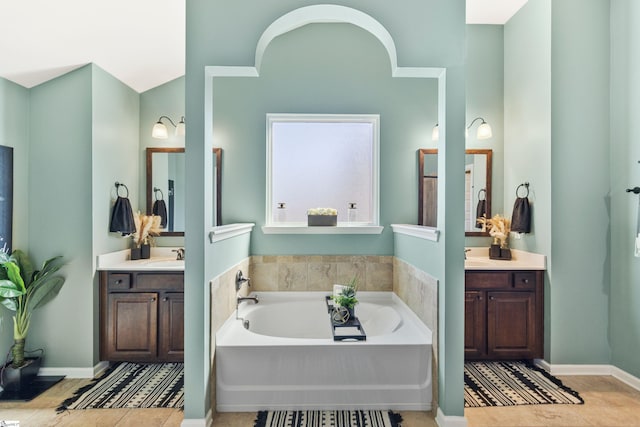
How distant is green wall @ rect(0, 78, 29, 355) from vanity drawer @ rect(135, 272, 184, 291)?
920 millimetres

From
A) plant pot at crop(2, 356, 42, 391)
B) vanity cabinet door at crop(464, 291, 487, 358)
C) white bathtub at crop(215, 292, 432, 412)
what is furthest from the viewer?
vanity cabinet door at crop(464, 291, 487, 358)

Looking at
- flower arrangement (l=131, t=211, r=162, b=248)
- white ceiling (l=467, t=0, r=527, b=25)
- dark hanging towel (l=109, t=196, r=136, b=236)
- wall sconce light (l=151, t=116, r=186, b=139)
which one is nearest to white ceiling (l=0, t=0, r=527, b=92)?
white ceiling (l=467, t=0, r=527, b=25)

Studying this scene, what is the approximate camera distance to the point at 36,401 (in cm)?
266

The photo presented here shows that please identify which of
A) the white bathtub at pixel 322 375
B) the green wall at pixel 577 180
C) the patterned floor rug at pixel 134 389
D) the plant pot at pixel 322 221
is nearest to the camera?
the white bathtub at pixel 322 375

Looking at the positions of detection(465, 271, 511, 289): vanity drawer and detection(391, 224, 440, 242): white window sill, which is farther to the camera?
detection(465, 271, 511, 289): vanity drawer

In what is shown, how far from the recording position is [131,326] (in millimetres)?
3205

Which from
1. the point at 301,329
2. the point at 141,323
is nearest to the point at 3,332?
the point at 141,323

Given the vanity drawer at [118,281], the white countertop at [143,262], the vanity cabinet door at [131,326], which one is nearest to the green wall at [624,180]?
the white countertop at [143,262]

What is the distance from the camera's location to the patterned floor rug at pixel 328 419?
235 centimetres

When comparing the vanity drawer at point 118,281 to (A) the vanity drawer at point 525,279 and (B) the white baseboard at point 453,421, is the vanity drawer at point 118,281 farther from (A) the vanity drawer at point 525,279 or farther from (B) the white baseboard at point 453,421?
(A) the vanity drawer at point 525,279

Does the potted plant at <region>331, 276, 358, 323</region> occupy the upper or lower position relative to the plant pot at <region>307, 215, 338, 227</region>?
lower

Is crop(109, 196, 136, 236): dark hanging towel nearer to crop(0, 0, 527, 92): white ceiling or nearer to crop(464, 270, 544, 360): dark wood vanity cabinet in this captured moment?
crop(0, 0, 527, 92): white ceiling

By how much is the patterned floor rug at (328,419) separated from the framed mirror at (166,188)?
207 centimetres

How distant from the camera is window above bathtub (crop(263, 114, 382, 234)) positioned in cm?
368
